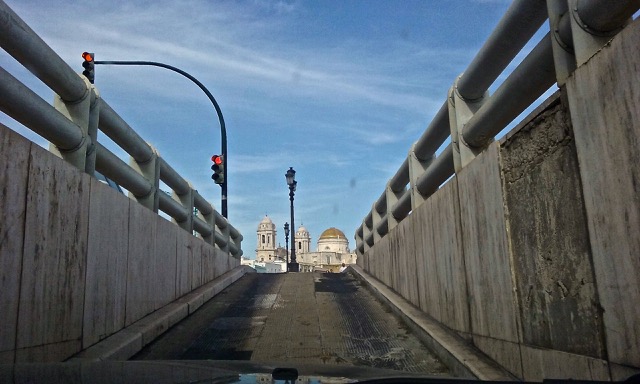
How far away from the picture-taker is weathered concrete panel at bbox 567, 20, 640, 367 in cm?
349

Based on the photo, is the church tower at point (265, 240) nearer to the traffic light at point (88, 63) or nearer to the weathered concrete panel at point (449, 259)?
the traffic light at point (88, 63)

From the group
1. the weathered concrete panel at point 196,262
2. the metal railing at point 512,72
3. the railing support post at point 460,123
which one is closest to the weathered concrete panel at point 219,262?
the weathered concrete panel at point 196,262

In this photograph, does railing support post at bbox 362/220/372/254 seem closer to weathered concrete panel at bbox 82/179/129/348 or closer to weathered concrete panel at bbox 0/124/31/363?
weathered concrete panel at bbox 82/179/129/348

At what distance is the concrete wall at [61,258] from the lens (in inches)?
199

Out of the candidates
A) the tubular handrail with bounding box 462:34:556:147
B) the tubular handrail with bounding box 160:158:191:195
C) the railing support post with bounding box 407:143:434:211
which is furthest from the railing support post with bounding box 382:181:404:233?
the tubular handrail with bounding box 462:34:556:147

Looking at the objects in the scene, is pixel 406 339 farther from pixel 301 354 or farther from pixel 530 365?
pixel 530 365

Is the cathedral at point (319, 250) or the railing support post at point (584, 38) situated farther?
the cathedral at point (319, 250)

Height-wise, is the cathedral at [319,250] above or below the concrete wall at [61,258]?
above

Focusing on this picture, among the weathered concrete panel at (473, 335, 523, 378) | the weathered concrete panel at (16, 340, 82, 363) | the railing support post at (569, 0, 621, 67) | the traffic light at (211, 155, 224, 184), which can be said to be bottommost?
the weathered concrete panel at (473, 335, 523, 378)

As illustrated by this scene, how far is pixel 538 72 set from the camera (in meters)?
5.35

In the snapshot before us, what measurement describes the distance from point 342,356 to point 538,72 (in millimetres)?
3865

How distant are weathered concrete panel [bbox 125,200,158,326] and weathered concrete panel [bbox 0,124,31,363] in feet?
9.46

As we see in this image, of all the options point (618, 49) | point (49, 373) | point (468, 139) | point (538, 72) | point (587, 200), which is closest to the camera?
point (49, 373)

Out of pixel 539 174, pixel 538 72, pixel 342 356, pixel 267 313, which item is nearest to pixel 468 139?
pixel 538 72
